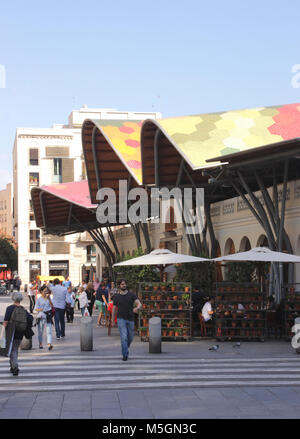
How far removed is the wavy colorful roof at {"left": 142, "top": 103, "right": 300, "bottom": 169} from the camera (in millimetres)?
29281

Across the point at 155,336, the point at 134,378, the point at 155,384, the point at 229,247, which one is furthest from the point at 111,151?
the point at 155,384

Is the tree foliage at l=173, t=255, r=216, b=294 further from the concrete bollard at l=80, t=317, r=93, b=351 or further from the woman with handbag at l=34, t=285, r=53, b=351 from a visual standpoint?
the concrete bollard at l=80, t=317, r=93, b=351

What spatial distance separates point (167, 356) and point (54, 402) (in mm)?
6554

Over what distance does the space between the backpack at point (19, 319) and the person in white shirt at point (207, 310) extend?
7.93 metres

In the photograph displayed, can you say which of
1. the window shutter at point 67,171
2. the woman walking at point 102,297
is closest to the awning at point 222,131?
the woman walking at point 102,297

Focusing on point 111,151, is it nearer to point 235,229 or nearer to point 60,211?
point 235,229

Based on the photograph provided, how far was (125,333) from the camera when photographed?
16562mm

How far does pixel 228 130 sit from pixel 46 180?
59941 mm

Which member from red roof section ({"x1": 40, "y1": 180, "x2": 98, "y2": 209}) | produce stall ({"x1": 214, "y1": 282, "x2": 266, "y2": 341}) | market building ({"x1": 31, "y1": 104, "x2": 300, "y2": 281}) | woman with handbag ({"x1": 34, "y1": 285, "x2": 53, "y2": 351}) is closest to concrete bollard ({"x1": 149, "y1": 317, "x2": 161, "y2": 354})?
woman with handbag ({"x1": 34, "y1": 285, "x2": 53, "y2": 351})

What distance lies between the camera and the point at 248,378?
13.6 m

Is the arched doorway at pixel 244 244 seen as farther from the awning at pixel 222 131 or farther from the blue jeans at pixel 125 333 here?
the blue jeans at pixel 125 333

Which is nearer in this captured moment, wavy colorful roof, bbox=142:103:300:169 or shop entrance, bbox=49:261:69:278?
wavy colorful roof, bbox=142:103:300:169

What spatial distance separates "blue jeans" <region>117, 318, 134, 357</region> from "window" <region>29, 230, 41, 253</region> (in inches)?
2896

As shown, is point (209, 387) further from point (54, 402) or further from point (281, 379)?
point (54, 402)
